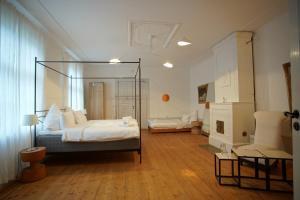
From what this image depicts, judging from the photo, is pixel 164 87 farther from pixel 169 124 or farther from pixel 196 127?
pixel 196 127

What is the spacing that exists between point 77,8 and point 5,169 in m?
2.74

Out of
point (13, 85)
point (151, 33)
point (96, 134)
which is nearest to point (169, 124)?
point (151, 33)

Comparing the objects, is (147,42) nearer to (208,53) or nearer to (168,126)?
(208,53)

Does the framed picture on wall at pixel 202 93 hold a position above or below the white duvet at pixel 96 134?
above

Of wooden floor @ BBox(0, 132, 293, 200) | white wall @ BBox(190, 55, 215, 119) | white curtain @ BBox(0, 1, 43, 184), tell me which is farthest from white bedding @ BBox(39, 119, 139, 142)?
white wall @ BBox(190, 55, 215, 119)

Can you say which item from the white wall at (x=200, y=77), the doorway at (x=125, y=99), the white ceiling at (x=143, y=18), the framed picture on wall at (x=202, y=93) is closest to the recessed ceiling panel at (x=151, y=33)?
the white ceiling at (x=143, y=18)

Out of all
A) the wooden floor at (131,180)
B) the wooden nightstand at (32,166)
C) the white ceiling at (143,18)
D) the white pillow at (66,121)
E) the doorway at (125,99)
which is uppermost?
the white ceiling at (143,18)

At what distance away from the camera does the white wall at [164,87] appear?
7863 mm

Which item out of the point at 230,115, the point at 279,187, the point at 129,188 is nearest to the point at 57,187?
the point at 129,188

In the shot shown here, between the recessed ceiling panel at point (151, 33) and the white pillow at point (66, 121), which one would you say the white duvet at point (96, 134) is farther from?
the recessed ceiling panel at point (151, 33)

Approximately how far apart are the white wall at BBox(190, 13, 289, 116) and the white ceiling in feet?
0.72

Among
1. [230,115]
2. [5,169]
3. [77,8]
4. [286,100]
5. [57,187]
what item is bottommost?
[57,187]

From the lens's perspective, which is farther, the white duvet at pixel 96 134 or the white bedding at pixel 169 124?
the white bedding at pixel 169 124

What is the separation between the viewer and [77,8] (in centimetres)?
295
